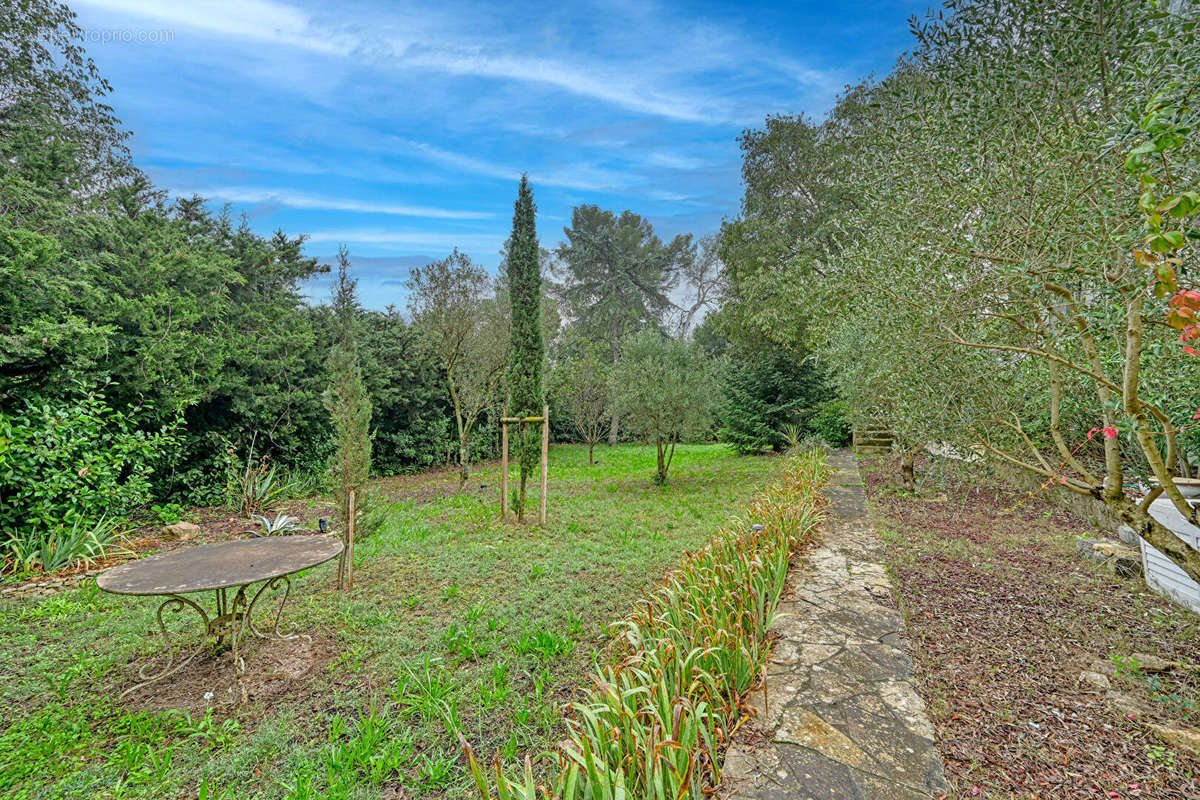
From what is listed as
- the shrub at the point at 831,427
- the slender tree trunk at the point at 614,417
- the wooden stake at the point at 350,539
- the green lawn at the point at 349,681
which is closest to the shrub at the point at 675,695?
the green lawn at the point at 349,681

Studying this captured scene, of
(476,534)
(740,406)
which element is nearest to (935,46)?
(476,534)

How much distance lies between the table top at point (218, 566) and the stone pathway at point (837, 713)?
2.82m

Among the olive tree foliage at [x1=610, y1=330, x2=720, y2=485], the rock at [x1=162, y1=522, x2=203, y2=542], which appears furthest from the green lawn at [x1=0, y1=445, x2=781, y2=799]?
the olive tree foliage at [x1=610, y1=330, x2=720, y2=485]

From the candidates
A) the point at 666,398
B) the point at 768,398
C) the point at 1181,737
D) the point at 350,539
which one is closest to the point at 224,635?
the point at 350,539

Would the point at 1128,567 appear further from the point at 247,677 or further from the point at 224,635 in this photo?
the point at 224,635

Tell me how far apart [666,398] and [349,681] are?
7367 mm

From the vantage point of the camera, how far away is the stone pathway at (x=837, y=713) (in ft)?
5.84

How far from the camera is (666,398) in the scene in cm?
955

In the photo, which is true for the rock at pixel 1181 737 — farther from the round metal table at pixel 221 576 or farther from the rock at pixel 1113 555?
the round metal table at pixel 221 576

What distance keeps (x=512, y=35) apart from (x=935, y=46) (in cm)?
578

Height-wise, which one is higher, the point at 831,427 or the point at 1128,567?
the point at 831,427

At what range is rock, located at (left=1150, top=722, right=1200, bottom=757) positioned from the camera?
1.89 metres

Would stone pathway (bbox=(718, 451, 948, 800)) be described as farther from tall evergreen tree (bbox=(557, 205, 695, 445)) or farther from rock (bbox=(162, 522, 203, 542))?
tall evergreen tree (bbox=(557, 205, 695, 445))

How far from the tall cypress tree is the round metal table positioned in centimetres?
348
